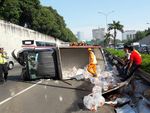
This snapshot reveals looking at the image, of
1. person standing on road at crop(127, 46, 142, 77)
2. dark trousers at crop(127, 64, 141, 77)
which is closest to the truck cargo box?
person standing on road at crop(127, 46, 142, 77)

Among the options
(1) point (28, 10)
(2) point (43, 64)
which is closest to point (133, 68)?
(2) point (43, 64)

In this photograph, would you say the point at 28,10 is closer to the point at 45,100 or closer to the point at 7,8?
the point at 7,8

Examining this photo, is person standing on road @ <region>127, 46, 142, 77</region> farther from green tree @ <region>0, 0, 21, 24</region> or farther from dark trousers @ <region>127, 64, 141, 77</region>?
green tree @ <region>0, 0, 21, 24</region>

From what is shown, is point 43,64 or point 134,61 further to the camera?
point 43,64

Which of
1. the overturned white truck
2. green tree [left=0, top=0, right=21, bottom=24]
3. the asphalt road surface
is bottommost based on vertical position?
the asphalt road surface

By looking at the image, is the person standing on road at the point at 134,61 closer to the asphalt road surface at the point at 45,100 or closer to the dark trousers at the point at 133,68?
the dark trousers at the point at 133,68

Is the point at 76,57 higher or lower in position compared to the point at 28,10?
lower

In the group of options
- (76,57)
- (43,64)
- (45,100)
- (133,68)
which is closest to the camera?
(45,100)

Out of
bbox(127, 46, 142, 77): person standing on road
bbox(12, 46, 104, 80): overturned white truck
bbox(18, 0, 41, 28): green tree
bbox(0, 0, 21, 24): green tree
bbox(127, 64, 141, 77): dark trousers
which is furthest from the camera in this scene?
bbox(18, 0, 41, 28): green tree

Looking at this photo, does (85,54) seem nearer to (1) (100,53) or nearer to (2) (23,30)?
(1) (100,53)

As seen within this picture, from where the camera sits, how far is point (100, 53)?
25.0 meters

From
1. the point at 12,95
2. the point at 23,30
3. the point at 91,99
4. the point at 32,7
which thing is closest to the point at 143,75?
the point at 91,99

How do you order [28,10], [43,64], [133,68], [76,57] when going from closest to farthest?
[133,68] → [43,64] → [76,57] → [28,10]

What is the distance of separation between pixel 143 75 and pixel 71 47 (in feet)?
28.8
